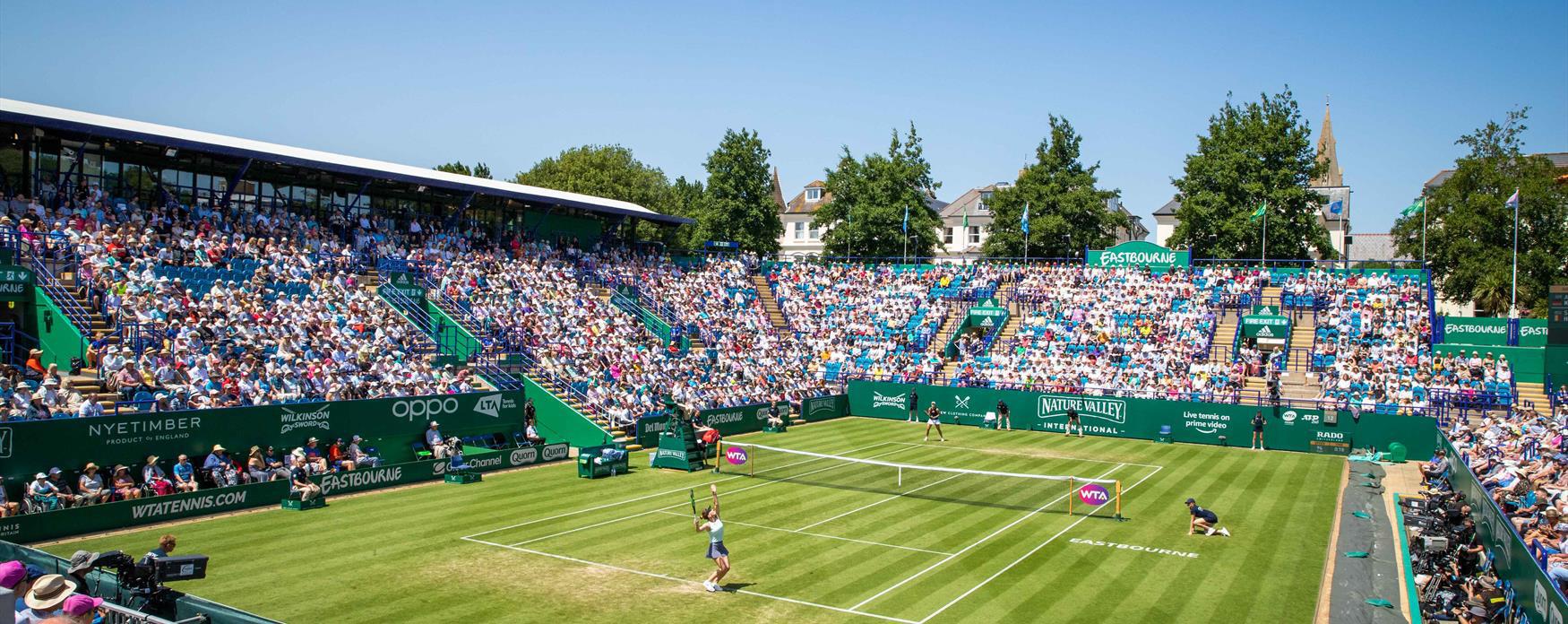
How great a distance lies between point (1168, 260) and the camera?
5400 centimetres

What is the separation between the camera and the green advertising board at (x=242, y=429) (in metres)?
21.6

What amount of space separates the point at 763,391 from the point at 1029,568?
85.1ft

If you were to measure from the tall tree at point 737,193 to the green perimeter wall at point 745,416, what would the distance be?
27584 millimetres

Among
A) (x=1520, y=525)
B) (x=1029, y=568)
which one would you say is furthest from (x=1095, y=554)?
(x=1520, y=525)

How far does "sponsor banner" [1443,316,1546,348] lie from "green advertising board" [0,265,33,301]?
54.3m

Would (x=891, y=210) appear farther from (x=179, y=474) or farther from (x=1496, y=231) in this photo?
(x=179, y=474)

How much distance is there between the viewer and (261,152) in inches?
1453

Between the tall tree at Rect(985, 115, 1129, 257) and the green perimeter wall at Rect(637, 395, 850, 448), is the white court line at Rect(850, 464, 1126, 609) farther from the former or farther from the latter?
the tall tree at Rect(985, 115, 1129, 257)

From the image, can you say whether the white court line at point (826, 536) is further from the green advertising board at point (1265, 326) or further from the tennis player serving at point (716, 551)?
the green advertising board at point (1265, 326)

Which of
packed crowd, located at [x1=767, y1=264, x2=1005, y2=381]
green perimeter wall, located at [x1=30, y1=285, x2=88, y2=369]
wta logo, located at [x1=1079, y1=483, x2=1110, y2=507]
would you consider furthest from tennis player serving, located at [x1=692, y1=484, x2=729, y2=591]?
packed crowd, located at [x1=767, y1=264, x2=1005, y2=381]

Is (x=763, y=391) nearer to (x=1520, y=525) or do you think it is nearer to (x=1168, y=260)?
(x=1168, y=260)

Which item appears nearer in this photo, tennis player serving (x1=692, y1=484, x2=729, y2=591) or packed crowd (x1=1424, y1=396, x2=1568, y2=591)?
packed crowd (x1=1424, y1=396, x2=1568, y2=591)

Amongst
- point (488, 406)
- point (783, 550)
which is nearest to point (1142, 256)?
point (488, 406)

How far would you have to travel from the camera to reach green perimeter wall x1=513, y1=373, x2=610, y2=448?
34.6 m
